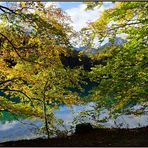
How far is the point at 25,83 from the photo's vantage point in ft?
26.2

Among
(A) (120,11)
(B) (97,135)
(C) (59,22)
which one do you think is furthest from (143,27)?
(B) (97,135)

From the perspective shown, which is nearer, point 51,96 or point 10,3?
point 10,3

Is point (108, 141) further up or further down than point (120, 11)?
further down

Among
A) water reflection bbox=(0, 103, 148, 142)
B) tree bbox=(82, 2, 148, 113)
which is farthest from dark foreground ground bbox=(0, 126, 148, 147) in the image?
water reflection bbox=(0, 103, 148, 142)

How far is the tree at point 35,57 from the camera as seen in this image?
20.6ft

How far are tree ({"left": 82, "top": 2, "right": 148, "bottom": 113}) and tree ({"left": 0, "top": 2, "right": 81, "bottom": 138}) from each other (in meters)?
0.70

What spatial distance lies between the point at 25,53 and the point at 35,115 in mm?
1813

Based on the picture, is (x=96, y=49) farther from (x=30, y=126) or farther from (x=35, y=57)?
(x=30, y=126)

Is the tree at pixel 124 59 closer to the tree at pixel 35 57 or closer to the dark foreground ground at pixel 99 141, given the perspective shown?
the tree at pixel 35 57

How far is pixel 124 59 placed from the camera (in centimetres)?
672

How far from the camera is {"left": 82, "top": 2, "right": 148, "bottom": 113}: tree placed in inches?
257

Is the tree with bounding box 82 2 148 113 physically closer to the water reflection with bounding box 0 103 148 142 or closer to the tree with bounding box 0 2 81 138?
the tree with bounding box 0 2 81 138

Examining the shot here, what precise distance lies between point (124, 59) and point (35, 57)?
170 centimetres

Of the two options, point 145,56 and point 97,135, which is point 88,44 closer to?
point 145,56
